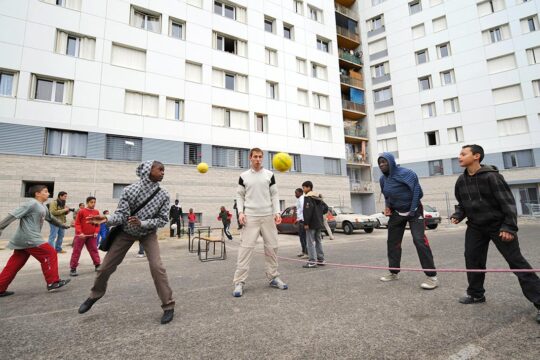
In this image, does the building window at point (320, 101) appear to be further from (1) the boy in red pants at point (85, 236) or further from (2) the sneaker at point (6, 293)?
(2) the sneaker at point (6, 293)

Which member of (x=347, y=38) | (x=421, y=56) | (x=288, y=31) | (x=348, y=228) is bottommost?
(x=348, y=228)

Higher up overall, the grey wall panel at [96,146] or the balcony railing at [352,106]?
the balcony railing at [352,106]

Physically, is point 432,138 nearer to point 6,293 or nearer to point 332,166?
point 332,166

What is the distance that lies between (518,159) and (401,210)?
1090 inches

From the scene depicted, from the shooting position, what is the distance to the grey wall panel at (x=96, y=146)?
15.2 meters

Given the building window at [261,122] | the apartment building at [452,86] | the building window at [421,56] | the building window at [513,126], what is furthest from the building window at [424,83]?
the building window at [261,122]

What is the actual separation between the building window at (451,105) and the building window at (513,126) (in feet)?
12.0

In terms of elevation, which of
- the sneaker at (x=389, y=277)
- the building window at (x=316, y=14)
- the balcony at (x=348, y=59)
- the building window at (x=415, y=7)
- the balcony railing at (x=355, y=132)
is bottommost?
the sneaker at (x=389, y=277)

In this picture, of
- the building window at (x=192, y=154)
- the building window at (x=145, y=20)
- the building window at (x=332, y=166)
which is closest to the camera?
the building window at (x=145, y=20)

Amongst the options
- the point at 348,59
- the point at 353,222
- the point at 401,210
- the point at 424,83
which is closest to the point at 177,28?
the point at 353,222

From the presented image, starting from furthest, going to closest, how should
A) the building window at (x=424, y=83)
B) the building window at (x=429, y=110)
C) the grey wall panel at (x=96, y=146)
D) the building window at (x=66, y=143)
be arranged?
1. the building window at (x=424, y=83)
2. the building window at (x=429, y=110)
3. the grey wall panel at (x=96, y=146)
4. the building window at (x=66, y=143)

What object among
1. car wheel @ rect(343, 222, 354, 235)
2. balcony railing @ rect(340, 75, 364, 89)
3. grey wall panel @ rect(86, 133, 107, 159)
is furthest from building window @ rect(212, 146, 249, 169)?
balcony railing @ rect(340, 75, 364, 89)

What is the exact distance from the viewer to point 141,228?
320cm

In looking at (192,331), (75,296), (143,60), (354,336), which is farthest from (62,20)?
(354,336)
